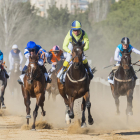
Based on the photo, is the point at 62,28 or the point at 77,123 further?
the point at 62,28

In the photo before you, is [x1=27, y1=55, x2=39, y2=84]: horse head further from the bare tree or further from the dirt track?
the bare tree

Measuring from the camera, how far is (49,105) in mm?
15938

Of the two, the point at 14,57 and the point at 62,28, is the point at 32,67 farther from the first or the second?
the point at 62,28

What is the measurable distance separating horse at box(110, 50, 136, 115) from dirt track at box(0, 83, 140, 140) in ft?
2.71

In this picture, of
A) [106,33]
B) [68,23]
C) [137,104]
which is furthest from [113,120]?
[68,23]

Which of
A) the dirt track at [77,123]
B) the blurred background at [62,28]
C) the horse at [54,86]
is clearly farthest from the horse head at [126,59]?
the blurred background at [62,28]

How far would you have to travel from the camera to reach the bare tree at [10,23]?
4700cm

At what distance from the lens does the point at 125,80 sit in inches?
497

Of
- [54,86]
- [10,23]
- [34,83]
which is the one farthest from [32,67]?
[10,23]

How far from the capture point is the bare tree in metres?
47.0

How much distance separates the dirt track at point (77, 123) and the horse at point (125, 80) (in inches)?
32.5

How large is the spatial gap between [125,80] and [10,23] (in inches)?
1433

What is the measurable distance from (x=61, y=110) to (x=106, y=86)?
6001 mm

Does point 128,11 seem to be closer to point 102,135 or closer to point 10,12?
point 10,12
